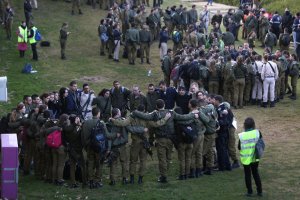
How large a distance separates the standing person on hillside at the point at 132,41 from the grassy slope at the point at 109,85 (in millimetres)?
390

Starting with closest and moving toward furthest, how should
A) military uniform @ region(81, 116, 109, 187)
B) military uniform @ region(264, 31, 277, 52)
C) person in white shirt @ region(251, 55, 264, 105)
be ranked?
1. military uniform @ region(81, 116, 109, 187)
2. person in white shirt @ region(251, 55, 264, 105)
3. military uniform @ region(264, 31, 277, 52)

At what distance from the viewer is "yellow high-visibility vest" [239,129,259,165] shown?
46.2 feet

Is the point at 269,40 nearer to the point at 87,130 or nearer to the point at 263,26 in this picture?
the point at 263,26

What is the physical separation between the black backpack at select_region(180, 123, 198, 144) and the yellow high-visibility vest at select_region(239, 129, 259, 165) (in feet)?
5.00

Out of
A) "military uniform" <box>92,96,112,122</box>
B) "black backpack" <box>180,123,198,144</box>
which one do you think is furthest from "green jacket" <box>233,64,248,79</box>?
"black backpack" <box>180,123,198,144</box>

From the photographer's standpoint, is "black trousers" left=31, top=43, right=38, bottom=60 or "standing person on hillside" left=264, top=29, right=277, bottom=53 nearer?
"black trousers" left=31, top=43, right=38, bottom=60

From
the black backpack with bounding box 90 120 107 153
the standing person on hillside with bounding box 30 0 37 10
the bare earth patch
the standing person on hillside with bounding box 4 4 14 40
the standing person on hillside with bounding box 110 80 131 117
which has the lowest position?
the black backpack with bounding box 90 120 107 153

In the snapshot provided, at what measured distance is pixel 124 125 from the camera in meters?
15.2

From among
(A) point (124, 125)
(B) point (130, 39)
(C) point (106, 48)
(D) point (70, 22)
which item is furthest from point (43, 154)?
(D) point (70, 22)

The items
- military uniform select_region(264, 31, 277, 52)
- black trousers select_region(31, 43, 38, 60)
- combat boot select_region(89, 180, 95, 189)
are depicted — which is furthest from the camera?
military uniform select_region(264, 31, 277, 52)

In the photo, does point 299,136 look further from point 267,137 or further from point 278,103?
point 278,103

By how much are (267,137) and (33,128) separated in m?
7.22

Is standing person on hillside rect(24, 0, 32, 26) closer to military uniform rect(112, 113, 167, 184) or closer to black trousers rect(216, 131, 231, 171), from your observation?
black trousers rect(216, 131, 231, 171)

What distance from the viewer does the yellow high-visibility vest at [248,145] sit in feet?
46.2
